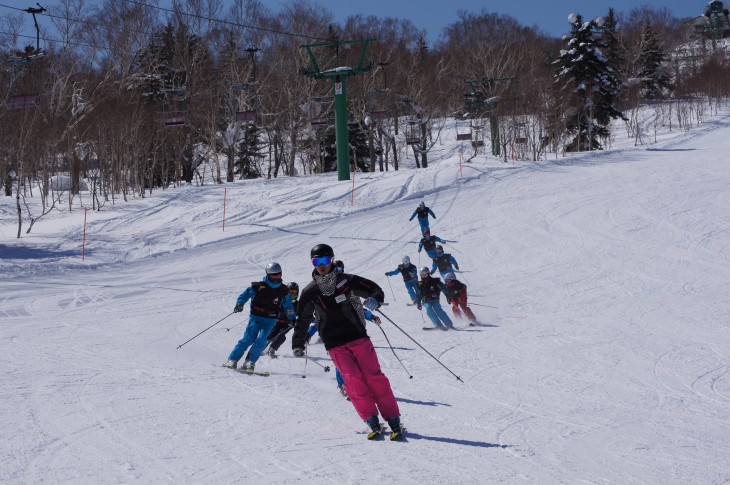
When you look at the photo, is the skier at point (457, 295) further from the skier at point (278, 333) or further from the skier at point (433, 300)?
the skier at point (278, 333)

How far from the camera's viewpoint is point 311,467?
481 cm

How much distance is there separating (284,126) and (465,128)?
23.4 meters

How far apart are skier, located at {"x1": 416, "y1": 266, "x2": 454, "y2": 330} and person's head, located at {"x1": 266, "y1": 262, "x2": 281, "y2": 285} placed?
13.3ft

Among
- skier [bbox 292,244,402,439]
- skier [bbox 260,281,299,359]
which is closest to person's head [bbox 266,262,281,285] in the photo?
skier [bbox 260,281,299,359]

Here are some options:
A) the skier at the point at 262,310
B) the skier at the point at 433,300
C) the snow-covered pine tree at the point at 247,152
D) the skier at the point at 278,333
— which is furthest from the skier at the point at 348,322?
the snow-covered pine tree at the point at 247,152

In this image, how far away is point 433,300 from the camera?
12250mm

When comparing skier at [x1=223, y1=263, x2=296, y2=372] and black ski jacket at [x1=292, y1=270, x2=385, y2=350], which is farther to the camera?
skier at [x1=223, y1=263, x2=296, y2=372]

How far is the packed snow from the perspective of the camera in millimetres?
5055

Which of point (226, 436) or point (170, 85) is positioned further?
point (170, 85)

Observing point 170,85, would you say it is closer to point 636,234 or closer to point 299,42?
point 299,42

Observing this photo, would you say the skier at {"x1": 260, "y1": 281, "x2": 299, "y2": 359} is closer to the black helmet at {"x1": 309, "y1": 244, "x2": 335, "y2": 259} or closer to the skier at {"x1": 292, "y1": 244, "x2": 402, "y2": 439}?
the skier at {"x1": 292, "y1": 244, "x2": 402, "y2": 439}

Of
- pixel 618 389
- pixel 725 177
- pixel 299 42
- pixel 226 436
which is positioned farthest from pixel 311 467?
pixel 299 42

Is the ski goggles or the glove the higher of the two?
the ski goggles

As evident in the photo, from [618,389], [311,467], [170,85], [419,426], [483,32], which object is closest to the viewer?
[311,467]
